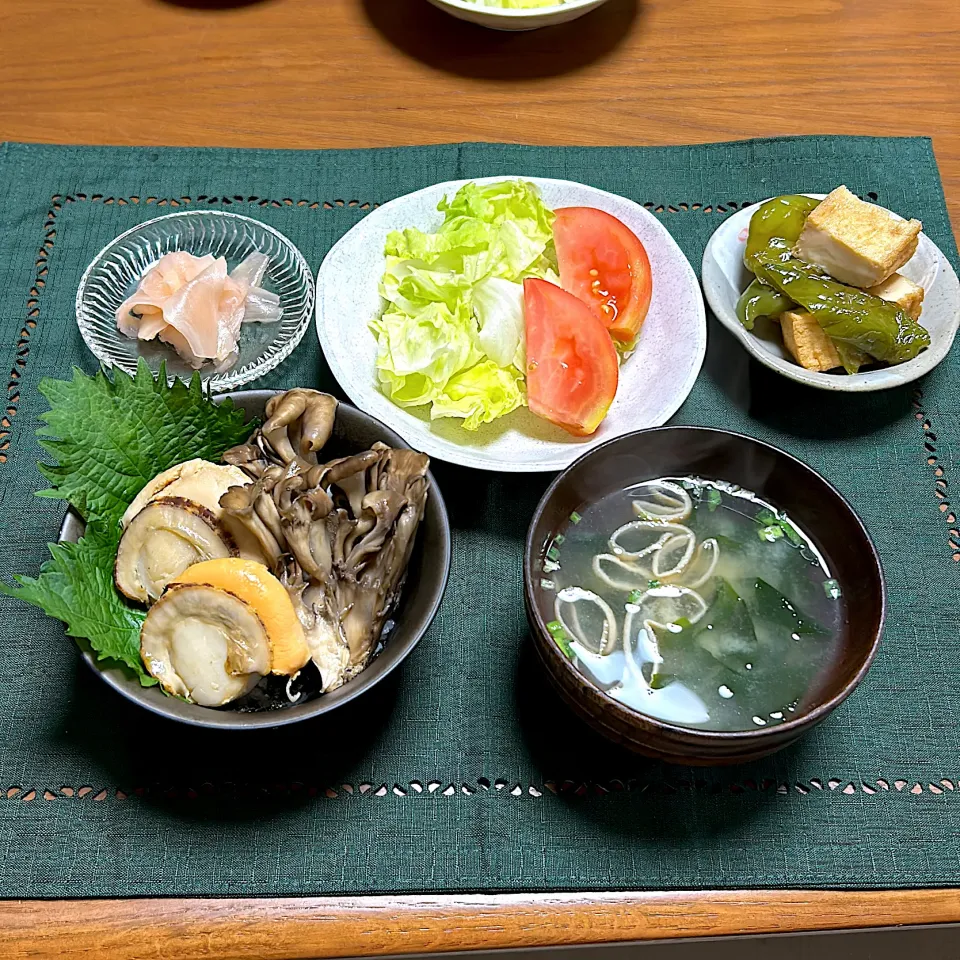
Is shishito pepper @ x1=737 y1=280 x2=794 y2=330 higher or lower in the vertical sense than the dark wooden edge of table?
higher

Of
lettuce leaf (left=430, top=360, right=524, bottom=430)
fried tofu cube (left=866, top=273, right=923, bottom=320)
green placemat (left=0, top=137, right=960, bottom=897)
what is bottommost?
green placemat (left=0, top=137, right=960, bottom=897)

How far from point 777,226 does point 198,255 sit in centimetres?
119

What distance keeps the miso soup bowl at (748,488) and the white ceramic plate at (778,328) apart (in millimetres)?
385

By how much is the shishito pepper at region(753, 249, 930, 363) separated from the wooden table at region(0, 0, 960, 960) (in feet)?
1.77

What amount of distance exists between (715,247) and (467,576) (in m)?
0.87

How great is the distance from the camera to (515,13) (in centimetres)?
211

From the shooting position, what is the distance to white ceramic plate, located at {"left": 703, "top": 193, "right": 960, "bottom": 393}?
1687 millimetres

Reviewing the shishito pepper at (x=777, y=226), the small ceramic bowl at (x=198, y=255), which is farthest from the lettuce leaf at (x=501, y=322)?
the shishito pepper at (x=777, y=226)

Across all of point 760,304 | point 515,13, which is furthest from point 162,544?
point 515,13

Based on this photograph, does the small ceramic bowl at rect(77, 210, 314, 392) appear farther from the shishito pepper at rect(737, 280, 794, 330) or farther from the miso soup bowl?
the shishito pepper at rect(737, 280, 794, 330)

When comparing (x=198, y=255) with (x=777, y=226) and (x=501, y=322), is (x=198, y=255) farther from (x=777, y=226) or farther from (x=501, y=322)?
(x=777, y=226)

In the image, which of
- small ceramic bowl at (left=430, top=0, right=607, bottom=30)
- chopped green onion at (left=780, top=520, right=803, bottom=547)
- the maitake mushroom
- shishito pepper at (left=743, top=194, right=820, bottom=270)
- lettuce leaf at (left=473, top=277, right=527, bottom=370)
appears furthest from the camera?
small ceramic bowl at (left=430, top=0, right=607, bottom=30)

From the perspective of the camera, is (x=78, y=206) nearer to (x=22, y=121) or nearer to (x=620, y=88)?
(x=22, y=121)

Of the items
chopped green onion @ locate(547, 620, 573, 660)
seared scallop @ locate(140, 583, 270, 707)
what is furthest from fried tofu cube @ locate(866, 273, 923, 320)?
seared scallop @ locate(140, 583, 270, 707)
